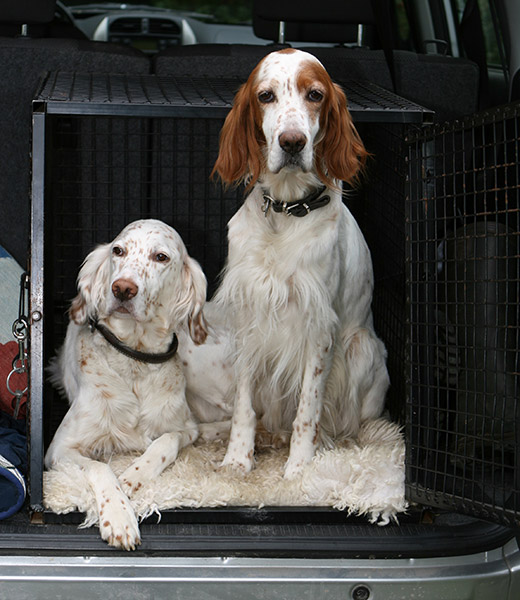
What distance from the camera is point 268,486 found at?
2621mm

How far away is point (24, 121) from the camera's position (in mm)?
3301

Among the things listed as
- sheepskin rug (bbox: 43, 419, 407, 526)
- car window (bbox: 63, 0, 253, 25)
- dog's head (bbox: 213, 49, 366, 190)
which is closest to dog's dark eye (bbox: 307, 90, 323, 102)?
dog's head (bbox: 213, 49, 366, 190)

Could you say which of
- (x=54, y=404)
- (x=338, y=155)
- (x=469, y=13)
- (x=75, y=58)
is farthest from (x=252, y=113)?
(x=469, y=13)

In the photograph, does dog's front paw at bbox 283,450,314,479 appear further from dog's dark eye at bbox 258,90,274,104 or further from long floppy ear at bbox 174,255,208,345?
dog's dark eye at bbox 258,90,274,104


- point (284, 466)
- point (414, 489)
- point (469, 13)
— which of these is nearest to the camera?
point (414, 489)

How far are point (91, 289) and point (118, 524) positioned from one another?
0.83 m

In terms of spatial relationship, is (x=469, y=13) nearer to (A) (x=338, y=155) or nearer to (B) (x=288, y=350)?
(A) (x=338, y=155)

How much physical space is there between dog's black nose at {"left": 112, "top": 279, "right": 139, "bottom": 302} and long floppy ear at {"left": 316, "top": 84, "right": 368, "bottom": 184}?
0.66 metres

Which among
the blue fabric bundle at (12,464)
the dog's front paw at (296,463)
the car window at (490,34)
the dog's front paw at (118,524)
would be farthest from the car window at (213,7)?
the dog's front paw at (118,524)

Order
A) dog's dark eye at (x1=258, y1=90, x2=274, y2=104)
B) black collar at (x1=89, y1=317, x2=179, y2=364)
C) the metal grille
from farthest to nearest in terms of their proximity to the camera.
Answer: the metal grille, black collar at (x1=89, y1=317, x2=179, y2=364), dog's dark eye at (x1=258, y1=90, x2=274, y2=104)

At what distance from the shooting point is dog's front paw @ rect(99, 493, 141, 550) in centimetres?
228

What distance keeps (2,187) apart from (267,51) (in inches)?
43.7

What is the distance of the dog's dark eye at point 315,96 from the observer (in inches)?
101

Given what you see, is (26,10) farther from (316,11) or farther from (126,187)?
(316,11)
